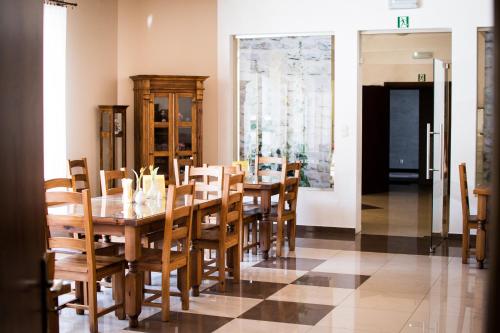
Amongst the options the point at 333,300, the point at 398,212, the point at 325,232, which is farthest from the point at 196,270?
the point at 398,212

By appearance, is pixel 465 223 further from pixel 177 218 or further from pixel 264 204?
pixel 177 218

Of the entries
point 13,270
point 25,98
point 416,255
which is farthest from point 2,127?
point 416,255

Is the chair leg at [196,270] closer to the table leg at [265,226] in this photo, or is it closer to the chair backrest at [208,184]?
the chair backrest at [208,184]

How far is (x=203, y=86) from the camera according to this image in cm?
1077

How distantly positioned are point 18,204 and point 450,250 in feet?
24.3

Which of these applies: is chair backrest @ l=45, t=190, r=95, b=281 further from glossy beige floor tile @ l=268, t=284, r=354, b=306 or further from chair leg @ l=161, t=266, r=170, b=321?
glossy beige floor tile @ l=268, t=284, r=354, b=306

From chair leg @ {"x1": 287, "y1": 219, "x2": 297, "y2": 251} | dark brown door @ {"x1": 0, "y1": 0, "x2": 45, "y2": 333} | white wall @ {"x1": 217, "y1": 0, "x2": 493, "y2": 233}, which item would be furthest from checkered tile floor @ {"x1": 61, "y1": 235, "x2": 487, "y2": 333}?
dark brown door @ {"x1": 0, "y1": 0, "x2": 45, "y2": 333}

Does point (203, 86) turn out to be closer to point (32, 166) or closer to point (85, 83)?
point (85, 83)

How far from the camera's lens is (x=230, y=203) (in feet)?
21.9

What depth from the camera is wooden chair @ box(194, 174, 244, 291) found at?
21.4 feet

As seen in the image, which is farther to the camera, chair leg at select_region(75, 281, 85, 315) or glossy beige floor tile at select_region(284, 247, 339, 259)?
glossy beige floor tile at select_region(284, 247, 339, 259)

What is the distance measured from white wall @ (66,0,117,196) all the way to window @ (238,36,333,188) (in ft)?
6.28

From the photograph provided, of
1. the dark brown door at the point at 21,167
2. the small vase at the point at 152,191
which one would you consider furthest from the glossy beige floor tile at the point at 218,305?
the dark brown door at the point at 21,167

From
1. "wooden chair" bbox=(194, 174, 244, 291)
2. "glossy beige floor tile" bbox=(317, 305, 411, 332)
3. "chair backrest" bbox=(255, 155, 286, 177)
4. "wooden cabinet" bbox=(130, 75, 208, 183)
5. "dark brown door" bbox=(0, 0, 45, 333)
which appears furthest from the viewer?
"wooden cabinet" bbox=(130, 75, 208, 183)
